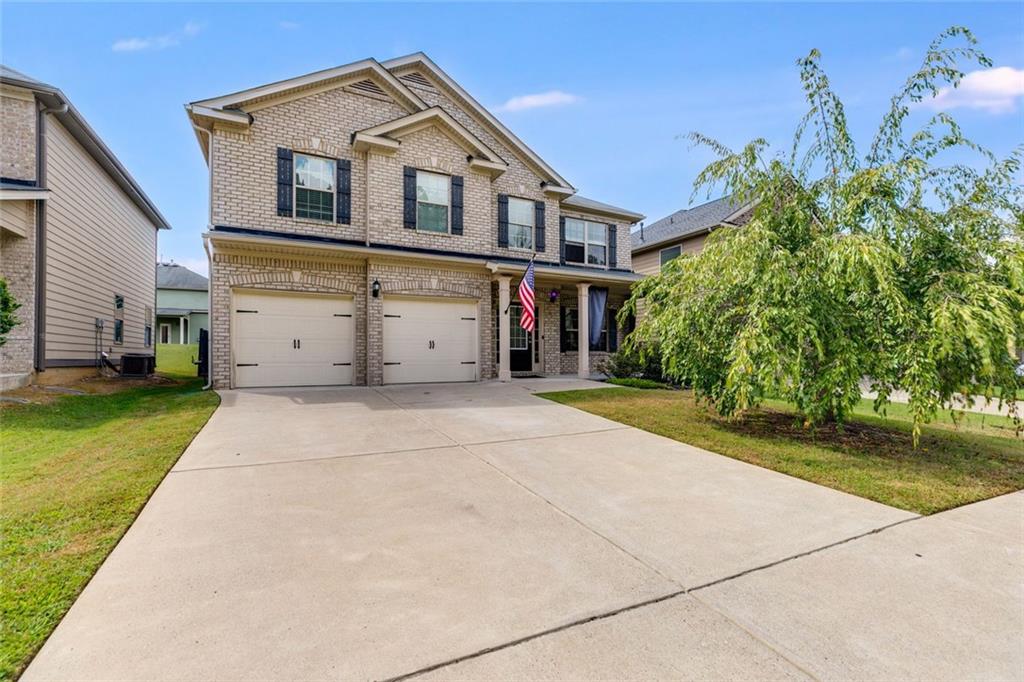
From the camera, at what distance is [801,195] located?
6.13 meters

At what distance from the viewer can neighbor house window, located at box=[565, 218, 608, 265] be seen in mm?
14273

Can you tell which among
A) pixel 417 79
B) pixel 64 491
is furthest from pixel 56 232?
pixel 64 491

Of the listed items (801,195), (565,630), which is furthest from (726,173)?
(565,630)

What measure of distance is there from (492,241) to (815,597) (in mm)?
11255

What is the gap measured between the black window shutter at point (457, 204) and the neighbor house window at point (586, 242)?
3786mm

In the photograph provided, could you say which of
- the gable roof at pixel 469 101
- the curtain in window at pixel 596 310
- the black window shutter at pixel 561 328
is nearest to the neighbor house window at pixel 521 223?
the gable roof at pixel 469 101

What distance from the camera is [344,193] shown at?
10898 mm

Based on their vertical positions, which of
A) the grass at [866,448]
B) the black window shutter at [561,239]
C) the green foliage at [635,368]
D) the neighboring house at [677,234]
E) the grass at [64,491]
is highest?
the neighboring house at [677,234]

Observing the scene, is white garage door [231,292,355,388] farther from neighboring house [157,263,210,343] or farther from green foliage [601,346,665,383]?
neighboring house [157,263,210,343]

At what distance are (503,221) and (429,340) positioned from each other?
4.15m

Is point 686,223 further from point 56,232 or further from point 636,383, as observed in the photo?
Result: point 56,232

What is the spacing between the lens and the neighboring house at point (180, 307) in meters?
28.9

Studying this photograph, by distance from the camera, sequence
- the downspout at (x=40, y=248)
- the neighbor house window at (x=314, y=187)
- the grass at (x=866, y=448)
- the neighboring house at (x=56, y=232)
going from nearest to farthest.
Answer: the grass at (x=866, y=448)
the neighboring house at (x=56, y=232)
the downspout at (x=40, y=248)
the neighbor house window at (x=314, y=187)

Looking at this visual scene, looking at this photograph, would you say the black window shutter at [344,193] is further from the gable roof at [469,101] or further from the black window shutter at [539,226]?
the black window shutter at [539,226]
